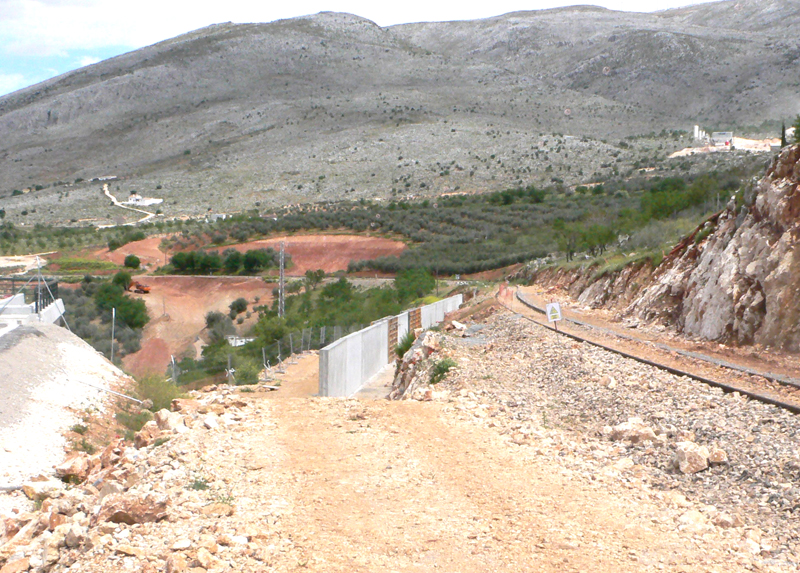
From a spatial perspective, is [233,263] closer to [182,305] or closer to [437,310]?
[182,305]

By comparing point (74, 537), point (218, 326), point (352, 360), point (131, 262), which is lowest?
point (218, 326)

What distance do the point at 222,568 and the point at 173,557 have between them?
1.44 ft

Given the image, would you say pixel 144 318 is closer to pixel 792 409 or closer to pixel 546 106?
pixel 792 409

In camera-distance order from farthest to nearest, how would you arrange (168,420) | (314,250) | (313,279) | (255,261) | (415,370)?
(314,250), (255,261), (313,279), (415,370), (168,420)

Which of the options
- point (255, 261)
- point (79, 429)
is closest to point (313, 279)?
point (255, 261)

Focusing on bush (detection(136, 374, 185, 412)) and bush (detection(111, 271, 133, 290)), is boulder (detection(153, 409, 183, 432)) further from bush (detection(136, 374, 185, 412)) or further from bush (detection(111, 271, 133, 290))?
bush (detection(111, 271, 133, 290))

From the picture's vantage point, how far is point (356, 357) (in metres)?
21.8

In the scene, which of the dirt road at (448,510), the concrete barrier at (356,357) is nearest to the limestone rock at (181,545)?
the dirt road at (448,510)

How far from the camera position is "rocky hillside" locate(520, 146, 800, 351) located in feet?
49.9

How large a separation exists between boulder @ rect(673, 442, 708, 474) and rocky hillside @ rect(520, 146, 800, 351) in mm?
7060

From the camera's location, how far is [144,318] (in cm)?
5125

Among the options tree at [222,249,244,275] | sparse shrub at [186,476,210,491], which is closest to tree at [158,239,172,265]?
tree at [222,249,244,275]

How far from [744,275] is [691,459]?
9.36 meters

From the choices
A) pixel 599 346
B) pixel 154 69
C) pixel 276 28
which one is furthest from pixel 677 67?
pixel 599 346
